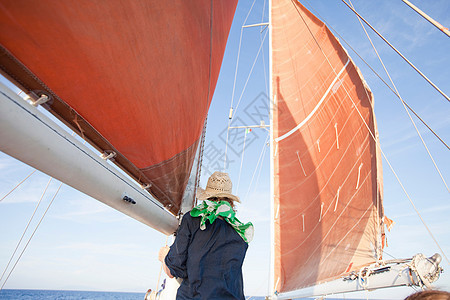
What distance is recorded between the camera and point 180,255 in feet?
3.69

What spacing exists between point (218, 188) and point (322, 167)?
2.95 m

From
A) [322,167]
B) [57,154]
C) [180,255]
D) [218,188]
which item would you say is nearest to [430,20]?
[218,188]

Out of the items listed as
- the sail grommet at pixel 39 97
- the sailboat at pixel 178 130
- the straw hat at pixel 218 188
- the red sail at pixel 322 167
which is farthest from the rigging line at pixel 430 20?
the red sail at pixel 322 167

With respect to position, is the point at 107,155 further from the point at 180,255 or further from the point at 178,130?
the point at 180,255

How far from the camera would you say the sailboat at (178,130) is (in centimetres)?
89

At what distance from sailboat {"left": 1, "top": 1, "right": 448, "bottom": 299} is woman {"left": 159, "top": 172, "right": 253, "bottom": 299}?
370 millimetres

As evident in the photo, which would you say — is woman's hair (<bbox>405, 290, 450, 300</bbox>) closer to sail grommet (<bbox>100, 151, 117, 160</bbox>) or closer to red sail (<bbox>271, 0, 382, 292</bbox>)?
sail grommet (<bbox>100, 151, 117, 160</bbox>)

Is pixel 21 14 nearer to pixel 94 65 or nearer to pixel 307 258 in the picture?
pixel 94 65

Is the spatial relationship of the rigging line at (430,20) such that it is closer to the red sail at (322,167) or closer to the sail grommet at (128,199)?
the sail grommet at (128,199)

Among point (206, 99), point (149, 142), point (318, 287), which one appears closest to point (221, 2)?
point (206, 99)

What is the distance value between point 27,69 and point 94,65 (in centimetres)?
21

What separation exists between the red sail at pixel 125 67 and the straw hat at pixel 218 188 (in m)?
0.37

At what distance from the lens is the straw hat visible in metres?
1.33

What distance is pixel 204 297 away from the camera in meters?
1.02
